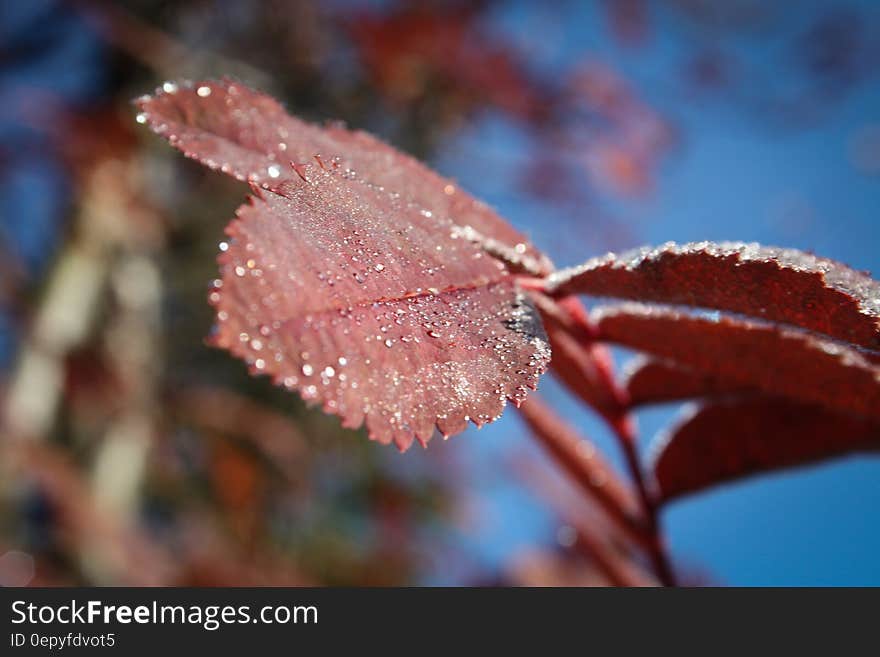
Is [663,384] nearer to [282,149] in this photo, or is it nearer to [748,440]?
[748,440]

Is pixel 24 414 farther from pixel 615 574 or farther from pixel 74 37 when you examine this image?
pixel 615 574

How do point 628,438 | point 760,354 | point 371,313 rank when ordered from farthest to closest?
point 628,438, point 760,354, point 371,313

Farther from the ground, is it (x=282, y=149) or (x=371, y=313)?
(x=282, y=149)

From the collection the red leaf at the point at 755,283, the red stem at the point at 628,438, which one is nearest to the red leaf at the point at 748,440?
the red stem at the point at 628,438

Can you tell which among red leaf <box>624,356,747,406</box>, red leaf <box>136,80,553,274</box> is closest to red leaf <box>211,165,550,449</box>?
red leaf <box>136,80,553,274</box>

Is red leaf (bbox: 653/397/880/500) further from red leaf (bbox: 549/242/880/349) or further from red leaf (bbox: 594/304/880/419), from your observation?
red leaf (bbox: 549/242/880/349)

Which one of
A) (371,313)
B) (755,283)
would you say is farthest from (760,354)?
(371,313)
